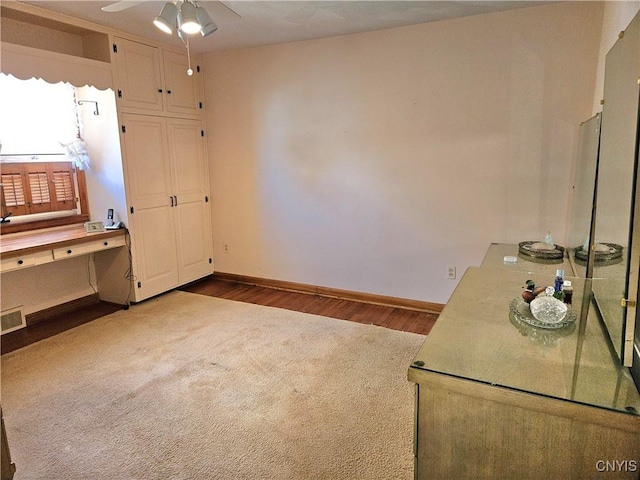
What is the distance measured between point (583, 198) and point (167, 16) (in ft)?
8.46

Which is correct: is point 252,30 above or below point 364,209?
above

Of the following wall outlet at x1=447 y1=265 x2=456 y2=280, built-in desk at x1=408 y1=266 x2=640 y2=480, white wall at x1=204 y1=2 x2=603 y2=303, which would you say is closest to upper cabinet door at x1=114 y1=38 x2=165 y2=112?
white wall at x1=204 y1=2 x2=603 y2=303

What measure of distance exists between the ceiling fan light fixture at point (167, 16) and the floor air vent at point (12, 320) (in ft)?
8.92

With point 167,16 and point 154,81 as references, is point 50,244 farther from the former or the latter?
point 167,16

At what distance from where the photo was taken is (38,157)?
359 cm

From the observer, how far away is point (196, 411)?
7.46ft

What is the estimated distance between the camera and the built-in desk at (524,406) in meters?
0.91

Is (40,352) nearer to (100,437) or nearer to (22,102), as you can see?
(100,437)

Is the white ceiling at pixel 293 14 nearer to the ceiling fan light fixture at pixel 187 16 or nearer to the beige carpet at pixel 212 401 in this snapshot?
the ceiling fan light fixture at pixel 187 16

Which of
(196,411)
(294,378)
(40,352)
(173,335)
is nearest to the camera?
(196,411)

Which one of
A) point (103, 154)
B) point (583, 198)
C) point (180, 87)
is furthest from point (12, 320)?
point (583, 198)

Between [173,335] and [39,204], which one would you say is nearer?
[173,335]

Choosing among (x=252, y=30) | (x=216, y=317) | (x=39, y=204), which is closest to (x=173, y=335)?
(x=216, y=317)

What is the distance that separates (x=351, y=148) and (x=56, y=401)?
9.74 feet
